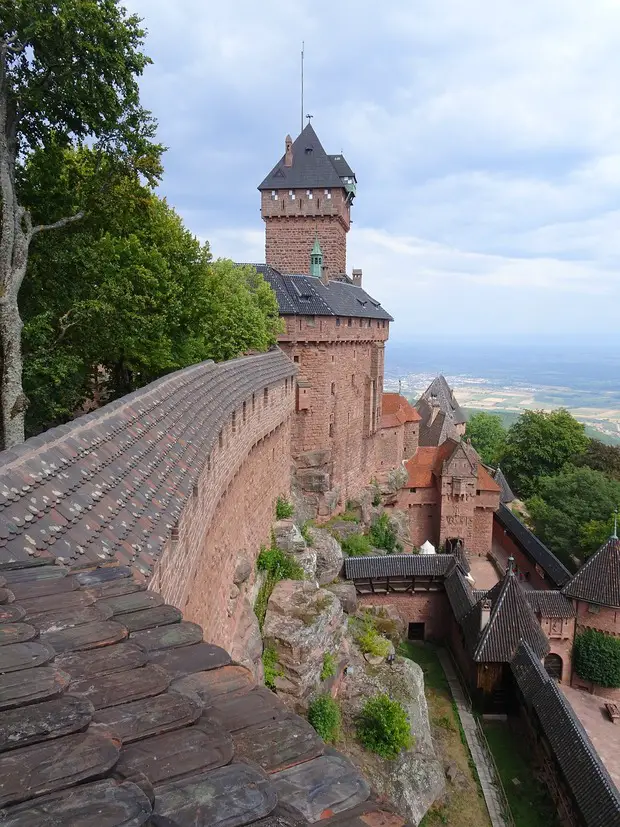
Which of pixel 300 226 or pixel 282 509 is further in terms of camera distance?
pixel 300 226

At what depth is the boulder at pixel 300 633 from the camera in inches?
518

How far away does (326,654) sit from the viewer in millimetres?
14531

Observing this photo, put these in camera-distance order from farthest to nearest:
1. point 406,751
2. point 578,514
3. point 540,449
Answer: point 540,449 < point 578,514 < point 406,751

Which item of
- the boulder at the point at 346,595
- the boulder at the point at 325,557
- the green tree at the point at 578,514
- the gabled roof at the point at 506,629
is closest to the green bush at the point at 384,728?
the boulder at the point at 346,595

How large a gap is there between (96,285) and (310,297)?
11460mm

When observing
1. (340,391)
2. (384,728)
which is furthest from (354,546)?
(384,728)

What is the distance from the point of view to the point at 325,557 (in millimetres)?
20766

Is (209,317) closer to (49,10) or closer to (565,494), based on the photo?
(49,10)

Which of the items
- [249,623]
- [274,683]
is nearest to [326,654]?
[274,683]

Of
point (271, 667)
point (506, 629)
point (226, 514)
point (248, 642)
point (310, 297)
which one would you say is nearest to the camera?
point (226, 514)

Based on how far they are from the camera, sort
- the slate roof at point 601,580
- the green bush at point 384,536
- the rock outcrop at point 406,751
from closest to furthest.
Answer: the rock outcrop at point 406,751 → the slate roof at point 601,580 → the green bush at point 384,536

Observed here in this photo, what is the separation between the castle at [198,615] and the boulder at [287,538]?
21.5 inches

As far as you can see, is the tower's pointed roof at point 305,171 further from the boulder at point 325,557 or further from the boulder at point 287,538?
the boulder at point 287,538

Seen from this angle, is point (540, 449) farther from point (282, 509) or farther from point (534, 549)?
point (282, 509)
